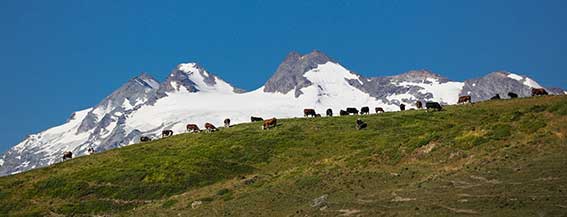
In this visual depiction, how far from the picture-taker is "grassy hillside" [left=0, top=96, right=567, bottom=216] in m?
56.1

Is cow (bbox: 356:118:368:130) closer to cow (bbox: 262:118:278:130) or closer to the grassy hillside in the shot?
the grassy hillside

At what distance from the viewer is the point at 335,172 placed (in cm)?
7575

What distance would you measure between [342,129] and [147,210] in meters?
41.7

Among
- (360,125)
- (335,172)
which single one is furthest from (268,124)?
(335,172)

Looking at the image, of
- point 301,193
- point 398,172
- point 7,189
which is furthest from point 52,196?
point 398,172

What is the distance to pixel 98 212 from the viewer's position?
85.8 metres

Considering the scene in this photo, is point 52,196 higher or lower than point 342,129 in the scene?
lower

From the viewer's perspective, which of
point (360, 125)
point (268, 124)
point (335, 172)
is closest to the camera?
point (335, 172)

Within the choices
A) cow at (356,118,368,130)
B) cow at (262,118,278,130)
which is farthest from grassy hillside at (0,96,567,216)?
cow at (262,118,278,130)

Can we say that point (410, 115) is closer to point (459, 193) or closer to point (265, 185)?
point (265, 185)

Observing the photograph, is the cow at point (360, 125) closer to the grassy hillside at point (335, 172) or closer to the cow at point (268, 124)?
the grassy hillside at point (335, 172)

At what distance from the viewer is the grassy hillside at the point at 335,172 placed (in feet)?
184

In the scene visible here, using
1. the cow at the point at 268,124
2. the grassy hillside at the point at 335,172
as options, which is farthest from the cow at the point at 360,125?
the cow at the point at 268,124

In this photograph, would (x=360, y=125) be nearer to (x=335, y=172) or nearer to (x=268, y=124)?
(x=268, y=124)
